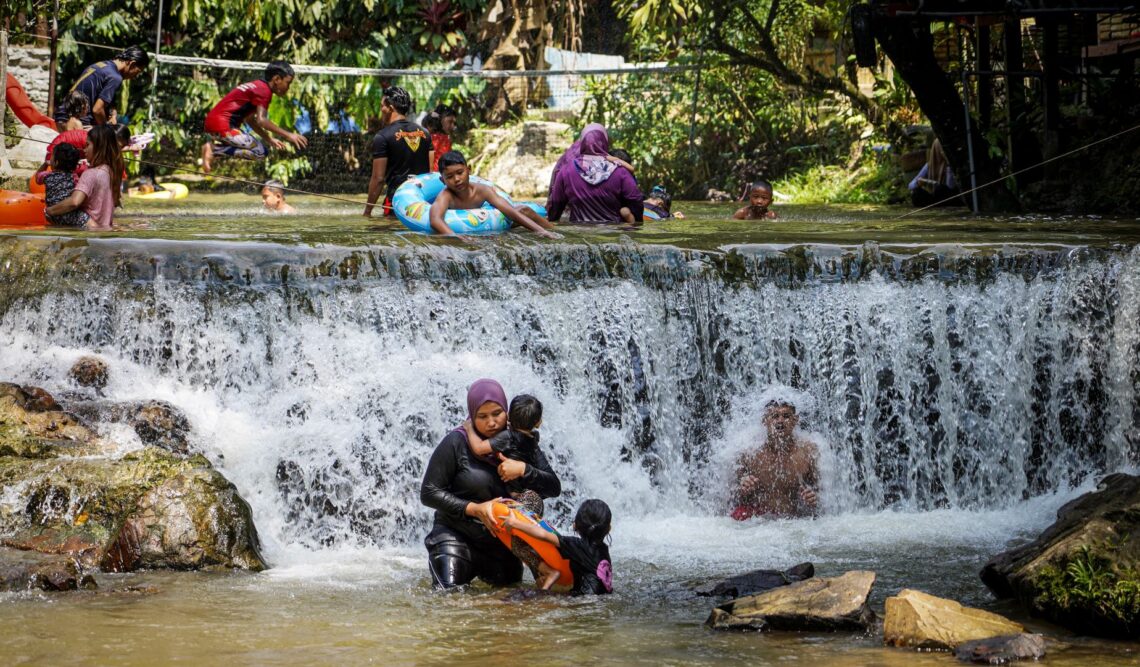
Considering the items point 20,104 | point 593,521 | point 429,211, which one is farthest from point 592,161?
point 20,104

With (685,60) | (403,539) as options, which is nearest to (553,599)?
(403,539)

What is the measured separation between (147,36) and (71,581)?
17.3 m

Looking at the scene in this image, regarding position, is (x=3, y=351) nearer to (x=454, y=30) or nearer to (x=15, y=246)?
(x=15, y=246)

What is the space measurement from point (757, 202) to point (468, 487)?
7.23 m

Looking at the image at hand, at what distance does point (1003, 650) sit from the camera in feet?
16.9

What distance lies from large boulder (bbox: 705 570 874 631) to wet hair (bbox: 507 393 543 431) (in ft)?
4.19

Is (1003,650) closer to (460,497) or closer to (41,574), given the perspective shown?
(460,497)

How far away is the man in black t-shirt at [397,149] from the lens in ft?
40.8

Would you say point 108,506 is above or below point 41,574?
above

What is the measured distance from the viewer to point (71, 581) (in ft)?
20.4

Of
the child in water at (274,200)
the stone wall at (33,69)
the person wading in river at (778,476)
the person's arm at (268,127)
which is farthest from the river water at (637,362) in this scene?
the stone wall at (33,69)

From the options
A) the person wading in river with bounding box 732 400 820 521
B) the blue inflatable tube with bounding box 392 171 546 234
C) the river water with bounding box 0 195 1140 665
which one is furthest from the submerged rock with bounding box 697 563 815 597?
the blue inflatable tube with bounding box 392 171 546 234

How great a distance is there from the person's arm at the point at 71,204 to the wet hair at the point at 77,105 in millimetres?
2777

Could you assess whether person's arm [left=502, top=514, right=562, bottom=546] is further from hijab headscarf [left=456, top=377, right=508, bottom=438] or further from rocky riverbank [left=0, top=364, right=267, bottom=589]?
rocky riverbank [left=0, top=364, right=267, bottom=589]
